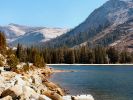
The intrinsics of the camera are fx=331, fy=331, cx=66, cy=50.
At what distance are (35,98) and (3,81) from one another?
974 cm

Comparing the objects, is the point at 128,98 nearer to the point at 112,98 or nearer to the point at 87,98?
the point at 112,98

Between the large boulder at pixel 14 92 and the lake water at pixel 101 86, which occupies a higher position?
the large boulder at pixel 14 92

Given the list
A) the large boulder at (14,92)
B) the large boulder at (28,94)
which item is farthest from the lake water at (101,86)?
the large boulder at (14,92)

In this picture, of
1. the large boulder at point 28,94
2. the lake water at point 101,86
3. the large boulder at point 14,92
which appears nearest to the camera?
the large boulder at point 14,92

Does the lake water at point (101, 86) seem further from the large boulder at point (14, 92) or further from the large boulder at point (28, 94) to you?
the large boulder at point (14, 92)

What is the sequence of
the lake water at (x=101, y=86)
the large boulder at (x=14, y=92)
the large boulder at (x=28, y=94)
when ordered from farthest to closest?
the lake water at (x=101, y=86) → the large boulder at (x=28, y=94) → the large boulder at (x=14, y=92)

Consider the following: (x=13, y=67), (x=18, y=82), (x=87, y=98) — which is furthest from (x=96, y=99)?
(x=13, y=67)

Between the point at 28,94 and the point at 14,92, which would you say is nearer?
the point at 14,92

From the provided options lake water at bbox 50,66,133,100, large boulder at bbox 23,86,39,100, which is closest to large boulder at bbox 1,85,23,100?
large boulder at bbox 23,86,39,100

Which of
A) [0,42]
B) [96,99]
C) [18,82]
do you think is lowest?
[96,99]

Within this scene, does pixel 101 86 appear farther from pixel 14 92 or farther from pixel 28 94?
pixel 14 92

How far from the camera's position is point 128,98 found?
69812 mm

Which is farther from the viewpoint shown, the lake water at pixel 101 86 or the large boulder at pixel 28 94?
the lake water at pixel 101 86

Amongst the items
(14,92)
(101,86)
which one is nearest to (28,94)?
(14,92)
